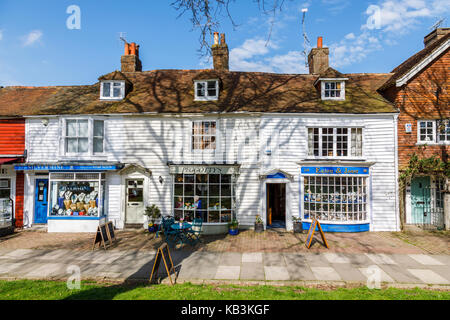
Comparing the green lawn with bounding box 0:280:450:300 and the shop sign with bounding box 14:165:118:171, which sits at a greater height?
the shop sign with bounding box 14:165:118:171

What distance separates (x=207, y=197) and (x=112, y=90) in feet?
29.0

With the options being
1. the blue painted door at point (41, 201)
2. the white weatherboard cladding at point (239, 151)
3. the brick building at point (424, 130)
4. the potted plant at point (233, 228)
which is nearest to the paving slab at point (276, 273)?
the potted plant at point (233, 228)

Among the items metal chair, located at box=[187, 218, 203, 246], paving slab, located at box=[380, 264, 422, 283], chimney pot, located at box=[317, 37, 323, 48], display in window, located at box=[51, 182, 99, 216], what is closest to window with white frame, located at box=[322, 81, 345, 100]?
chimney pot, located at box=[317, 37, 323, 48]

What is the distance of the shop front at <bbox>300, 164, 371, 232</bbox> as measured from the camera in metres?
12.5

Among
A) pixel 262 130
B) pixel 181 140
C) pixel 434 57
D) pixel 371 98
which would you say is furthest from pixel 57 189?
pixel 434 57

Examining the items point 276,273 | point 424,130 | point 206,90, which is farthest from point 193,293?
point 424,130

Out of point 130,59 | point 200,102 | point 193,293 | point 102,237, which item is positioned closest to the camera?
point 193,293

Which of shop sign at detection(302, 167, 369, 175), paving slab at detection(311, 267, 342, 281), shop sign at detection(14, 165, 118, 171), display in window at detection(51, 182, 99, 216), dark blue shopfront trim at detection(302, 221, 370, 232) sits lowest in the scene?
paving slab at detection(311, 267, 342, 281)

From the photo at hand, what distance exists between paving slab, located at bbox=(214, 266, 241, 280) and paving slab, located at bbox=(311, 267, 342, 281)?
240cm

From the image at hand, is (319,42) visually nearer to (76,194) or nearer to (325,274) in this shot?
(325,274)

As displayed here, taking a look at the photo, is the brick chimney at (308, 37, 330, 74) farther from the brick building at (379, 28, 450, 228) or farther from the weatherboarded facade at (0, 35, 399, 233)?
the brick building at (379, 28, 450, 228)

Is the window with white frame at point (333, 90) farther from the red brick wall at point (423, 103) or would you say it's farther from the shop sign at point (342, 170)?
the shop sign at point (342, 170)

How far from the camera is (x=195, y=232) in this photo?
11555 millimetres
